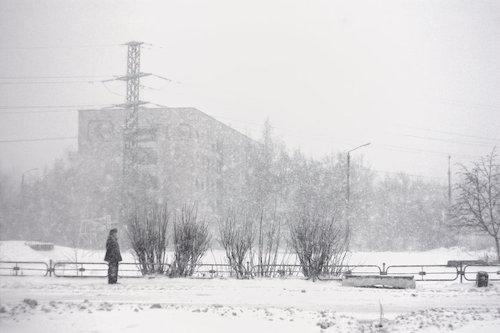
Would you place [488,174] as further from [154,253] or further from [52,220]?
[52,220]

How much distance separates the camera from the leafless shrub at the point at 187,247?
70.9 ft

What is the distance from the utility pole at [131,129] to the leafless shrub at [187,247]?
22.3 meters

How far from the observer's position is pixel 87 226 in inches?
2296

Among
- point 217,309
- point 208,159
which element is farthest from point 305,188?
point 217,309

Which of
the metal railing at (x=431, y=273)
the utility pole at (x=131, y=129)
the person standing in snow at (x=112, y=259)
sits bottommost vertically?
the metal railing at (x=431, y=273)

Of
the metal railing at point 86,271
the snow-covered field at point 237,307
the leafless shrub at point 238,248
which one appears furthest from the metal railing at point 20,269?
the leafless shrub at point 238,248

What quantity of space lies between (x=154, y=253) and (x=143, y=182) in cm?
2743

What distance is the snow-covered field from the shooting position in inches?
399

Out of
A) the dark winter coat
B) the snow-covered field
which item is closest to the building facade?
the dark winter coat

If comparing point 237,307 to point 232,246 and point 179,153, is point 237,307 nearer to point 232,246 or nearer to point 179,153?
point 232,246

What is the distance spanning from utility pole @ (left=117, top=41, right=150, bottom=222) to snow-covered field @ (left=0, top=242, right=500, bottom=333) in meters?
25.0

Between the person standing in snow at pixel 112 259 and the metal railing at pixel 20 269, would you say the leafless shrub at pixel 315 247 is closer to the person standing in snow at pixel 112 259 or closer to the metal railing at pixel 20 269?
the person standing in snow at pixel 112 259

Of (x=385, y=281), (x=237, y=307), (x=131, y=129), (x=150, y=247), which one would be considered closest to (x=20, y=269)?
(x=150, y=247)

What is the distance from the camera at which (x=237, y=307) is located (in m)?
13.0
